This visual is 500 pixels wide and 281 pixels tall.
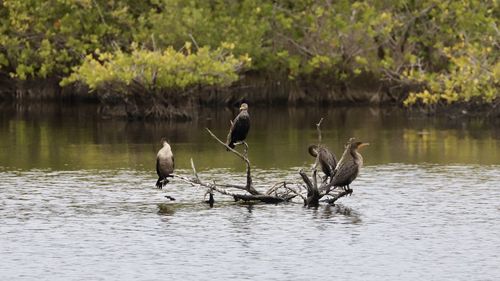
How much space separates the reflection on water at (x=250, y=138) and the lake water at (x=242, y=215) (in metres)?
0.11

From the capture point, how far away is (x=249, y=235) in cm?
2716

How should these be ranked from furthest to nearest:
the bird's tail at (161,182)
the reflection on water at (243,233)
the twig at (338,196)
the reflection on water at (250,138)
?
the reflection on water at (250,138) < the bird's tail at (161,182) < the twig at (338,196) < the reflection on water at (243,233)

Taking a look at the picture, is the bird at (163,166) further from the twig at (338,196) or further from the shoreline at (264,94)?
the shoreline at (264,94)

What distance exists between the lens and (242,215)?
97.6ft

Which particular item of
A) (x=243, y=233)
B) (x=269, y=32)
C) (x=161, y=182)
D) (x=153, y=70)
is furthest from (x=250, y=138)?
(x=269, y=32)

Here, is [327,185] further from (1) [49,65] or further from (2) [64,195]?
(1) [49,65]

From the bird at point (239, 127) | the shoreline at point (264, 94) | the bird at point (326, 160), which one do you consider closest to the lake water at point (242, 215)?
the bird at point (326, 160)

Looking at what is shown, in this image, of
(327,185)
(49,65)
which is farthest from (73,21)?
(327,185)

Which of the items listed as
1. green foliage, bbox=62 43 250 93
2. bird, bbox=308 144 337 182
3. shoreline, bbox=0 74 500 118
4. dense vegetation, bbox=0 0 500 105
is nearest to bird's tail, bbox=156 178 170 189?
bird, bbox=308 144 337 182

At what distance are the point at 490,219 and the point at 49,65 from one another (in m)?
44.6

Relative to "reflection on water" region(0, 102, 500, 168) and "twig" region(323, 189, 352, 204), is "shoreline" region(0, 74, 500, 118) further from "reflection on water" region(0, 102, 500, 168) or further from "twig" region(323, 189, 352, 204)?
"twig" region(323, 189, 352, 204)

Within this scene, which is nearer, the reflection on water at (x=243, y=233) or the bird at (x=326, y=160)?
the reflection on water at (x=243, y=233)

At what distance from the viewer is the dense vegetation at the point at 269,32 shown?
2741 inches

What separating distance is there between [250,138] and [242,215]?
21.1 meters
